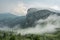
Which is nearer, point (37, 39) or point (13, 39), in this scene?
point (13, 39)

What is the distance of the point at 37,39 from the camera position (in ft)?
512

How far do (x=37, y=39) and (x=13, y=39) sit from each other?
2569 centimetres

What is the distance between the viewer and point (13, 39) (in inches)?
5477
